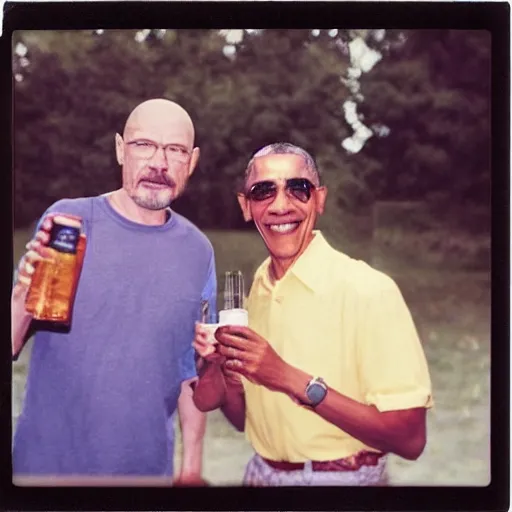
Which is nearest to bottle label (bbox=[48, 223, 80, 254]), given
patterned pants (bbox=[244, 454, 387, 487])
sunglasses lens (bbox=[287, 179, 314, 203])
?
sunglasses lens (bbox=[287, 179, 314, 203])

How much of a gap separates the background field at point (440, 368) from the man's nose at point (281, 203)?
132 millimetres

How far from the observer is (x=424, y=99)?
265cm

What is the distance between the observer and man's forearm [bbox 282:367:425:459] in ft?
8.45

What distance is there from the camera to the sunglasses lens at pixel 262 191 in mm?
2605

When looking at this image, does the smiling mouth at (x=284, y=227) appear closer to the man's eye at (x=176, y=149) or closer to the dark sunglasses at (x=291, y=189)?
the dark sunglasses at (x=291, y=189)

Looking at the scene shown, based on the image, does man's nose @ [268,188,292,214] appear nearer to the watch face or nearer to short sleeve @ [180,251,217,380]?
short sleeve @ [180,251,217,380]

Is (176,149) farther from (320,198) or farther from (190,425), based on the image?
(190,425)

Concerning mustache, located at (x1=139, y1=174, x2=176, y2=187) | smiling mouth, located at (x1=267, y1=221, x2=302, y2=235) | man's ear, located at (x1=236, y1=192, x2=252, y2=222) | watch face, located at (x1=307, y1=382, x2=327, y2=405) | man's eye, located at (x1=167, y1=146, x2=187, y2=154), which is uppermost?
man's eye, located at (x1=167, y1=146, x2=187, y2=154)

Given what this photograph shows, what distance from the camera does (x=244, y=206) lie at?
2.63 meters

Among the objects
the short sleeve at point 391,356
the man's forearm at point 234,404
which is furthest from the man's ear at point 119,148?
the short sleeve at point 391,356

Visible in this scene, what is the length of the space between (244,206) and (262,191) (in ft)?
0.29

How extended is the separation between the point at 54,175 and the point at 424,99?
141 cm

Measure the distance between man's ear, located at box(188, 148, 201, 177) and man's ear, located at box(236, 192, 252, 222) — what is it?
0.19 m

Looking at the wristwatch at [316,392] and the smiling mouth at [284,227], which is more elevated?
the smiling mouth at [284,227]
